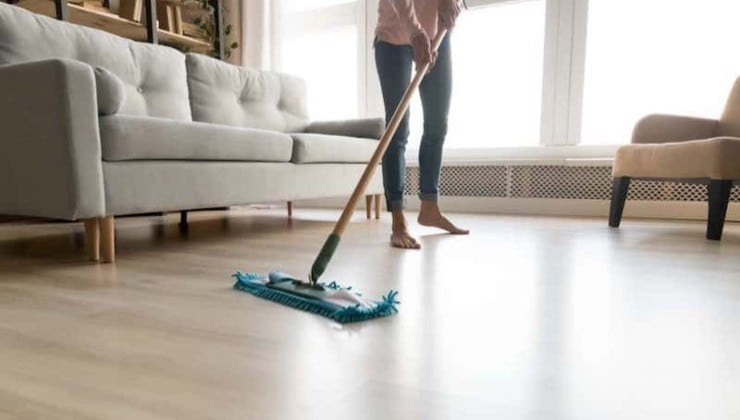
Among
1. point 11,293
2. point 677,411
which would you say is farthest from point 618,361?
point 11,293

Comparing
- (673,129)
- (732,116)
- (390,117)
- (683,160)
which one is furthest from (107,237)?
(732,116)

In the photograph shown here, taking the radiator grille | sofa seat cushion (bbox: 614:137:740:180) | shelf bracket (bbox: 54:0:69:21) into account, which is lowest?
the radiator grille

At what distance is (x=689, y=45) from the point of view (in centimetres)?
268

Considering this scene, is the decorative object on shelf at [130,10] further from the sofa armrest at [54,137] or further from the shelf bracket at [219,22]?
the sofa armrest at [54,137]

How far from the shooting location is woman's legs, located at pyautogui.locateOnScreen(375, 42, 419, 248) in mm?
1626

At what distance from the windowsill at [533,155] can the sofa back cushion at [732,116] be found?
57 centimetres

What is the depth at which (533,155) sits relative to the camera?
305 cm

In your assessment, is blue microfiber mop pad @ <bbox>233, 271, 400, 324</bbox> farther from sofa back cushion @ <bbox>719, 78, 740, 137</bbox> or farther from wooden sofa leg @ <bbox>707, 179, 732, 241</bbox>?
sofa back cushion @ <bbox>719, 78, 740, 137</bbox>

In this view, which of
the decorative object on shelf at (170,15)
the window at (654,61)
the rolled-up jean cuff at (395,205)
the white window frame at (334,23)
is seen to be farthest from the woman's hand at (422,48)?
the decorative object on shelf at (170,15)

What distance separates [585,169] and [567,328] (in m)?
2.35

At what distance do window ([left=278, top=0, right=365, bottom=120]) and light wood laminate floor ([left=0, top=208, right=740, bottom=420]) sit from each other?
249 cm

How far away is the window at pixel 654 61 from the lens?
2609 millimetres

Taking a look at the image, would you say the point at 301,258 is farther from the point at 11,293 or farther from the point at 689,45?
the point at 689,45

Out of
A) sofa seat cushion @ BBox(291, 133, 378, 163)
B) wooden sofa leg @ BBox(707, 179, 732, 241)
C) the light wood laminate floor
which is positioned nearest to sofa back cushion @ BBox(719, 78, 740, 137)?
wooden sofa leg @ BBox(707, 179, 732, 241)
